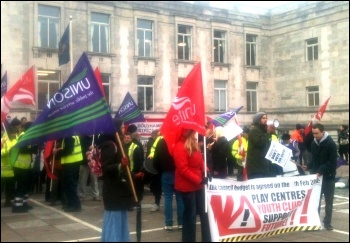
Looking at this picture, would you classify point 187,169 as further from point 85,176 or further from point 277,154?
point 85,176

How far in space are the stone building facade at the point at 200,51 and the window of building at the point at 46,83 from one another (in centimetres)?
5

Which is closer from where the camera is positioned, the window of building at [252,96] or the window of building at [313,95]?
the window of building at [313,95]

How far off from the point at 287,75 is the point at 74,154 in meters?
25.2

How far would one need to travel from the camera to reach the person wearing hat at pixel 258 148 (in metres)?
7.28

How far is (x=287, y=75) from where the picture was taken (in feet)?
105

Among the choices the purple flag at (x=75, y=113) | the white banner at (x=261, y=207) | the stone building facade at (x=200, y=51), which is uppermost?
the stone building facade at (x=200, y=51)

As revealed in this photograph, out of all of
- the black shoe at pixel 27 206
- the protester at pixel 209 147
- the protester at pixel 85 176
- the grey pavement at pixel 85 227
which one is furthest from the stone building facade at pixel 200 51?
the protester at pixel 209 147

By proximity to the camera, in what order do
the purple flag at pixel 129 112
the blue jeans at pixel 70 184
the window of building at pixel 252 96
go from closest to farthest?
the blue jeans at pixel 70 184, the purple flag at pixel 129 112, the window of building at pixel 252 96

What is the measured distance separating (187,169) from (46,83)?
19222 mm

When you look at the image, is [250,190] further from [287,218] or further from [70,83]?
[70,83]

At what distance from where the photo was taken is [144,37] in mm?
26875

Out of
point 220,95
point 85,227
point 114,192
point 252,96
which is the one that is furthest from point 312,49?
point 114,192

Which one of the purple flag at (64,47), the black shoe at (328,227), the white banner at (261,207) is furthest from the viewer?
the purple flag at (64,47)

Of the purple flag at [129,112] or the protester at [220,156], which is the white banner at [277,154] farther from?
the purple flag at [129,112]
